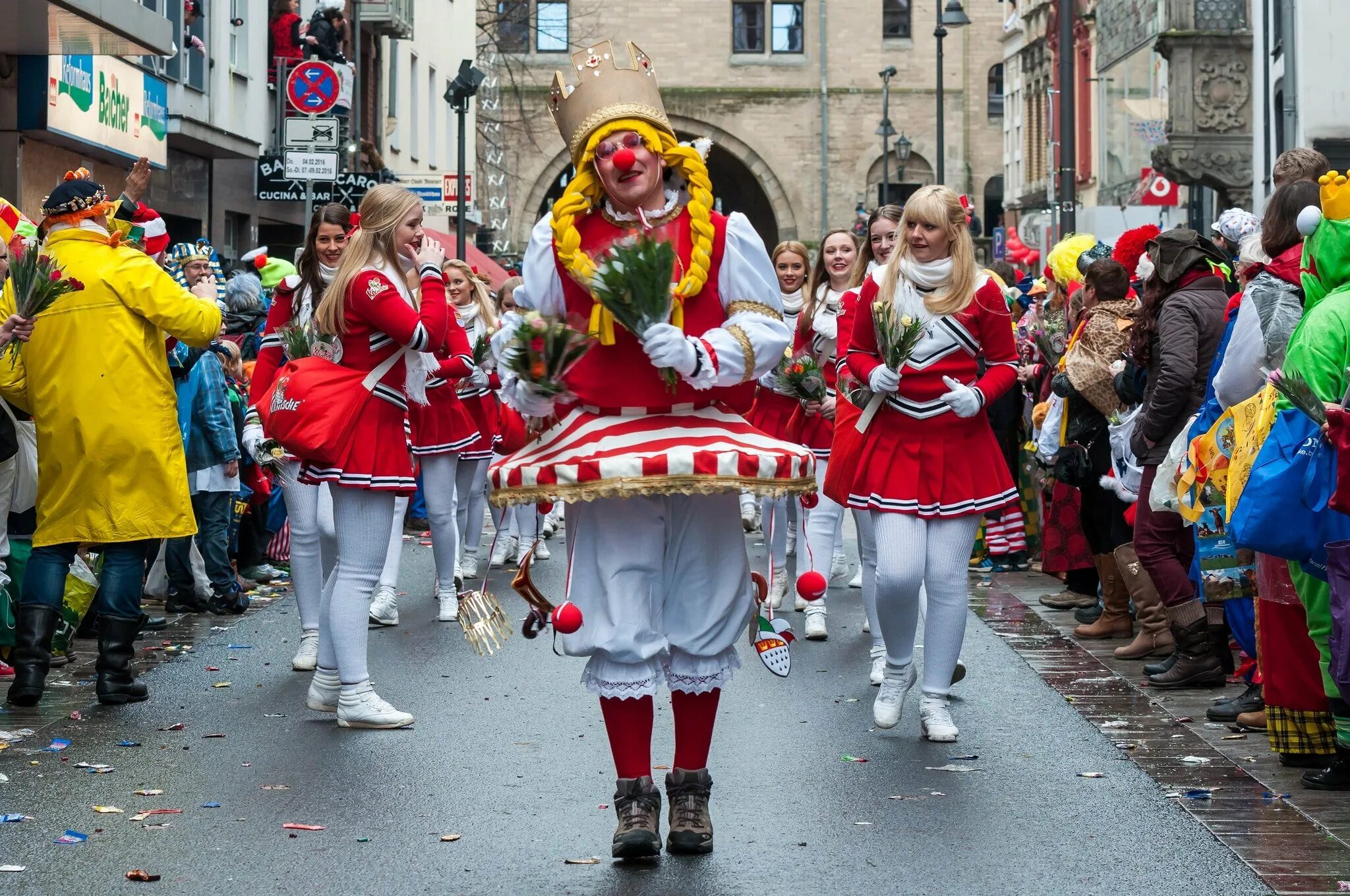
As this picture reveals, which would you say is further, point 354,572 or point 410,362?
point 410,362

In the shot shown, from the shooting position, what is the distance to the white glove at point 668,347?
534 cm

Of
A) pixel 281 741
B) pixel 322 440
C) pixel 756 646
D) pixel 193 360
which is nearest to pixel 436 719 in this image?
pixel 281 741

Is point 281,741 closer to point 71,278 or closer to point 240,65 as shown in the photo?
point 71,278

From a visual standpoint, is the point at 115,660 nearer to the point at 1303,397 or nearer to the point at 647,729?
the point at 647,729

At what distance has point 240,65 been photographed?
83.8ft

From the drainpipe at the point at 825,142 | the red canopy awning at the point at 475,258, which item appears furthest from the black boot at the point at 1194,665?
the drainpipe at the point at 825,142

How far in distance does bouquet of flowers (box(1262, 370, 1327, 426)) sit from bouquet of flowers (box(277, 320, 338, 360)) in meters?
3.64

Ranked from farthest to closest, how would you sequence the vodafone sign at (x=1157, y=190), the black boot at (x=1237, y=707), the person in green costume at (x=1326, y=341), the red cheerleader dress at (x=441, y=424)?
1. the vodafone sign at (x=1157, y=190)
2. the red cheerleader dress at (x=441, y=424)
3. the black boot at (x=1237, y=707)
4. the person in green costume at (x=1326, y=341)

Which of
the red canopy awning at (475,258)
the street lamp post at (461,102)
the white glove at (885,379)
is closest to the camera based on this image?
the white glove at (885,379)

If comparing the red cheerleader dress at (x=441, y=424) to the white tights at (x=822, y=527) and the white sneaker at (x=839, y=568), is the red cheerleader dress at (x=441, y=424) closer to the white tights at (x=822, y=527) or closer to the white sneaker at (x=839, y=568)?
the white tights at (x=822, y=527)

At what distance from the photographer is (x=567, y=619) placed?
552 cm

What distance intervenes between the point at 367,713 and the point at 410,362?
4.48 feet

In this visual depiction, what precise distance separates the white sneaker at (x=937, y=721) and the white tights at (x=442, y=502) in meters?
3.99

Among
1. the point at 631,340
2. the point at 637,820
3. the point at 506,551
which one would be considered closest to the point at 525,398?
the point at 631,340
